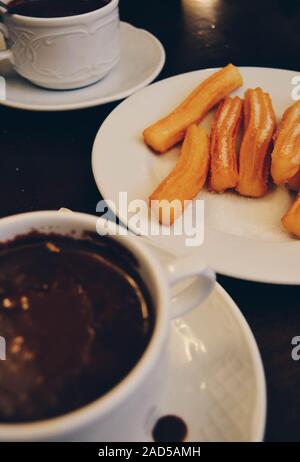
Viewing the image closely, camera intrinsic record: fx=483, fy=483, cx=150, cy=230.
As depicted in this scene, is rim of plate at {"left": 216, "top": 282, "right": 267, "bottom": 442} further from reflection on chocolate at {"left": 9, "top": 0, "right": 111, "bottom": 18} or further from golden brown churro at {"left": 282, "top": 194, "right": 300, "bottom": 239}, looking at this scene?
reflection on chocolate at {"left": 9, "top": 0, "right": 111, "bottom": 18}

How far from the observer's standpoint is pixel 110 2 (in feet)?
3.07

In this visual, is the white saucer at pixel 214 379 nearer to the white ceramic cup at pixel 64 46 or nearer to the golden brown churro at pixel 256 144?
the golden brown churro at pixel 256 144

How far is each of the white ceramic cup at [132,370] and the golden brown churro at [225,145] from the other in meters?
0.37

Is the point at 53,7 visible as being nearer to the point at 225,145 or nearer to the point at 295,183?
the point at 225,145

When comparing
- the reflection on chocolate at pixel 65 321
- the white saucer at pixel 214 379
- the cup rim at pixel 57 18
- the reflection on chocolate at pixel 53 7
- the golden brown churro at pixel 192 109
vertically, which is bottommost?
the white saucer at pixel 214 379

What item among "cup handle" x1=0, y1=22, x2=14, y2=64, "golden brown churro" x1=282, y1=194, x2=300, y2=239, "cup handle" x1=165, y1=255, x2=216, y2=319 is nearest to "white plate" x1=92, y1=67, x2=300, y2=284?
"golden brown churro" x1=282, y1=194, x2=300, y2=239

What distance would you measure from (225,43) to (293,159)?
558 mm

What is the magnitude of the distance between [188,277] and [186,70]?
807 mm

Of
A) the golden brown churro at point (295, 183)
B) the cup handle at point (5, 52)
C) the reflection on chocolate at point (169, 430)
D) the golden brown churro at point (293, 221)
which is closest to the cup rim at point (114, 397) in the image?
the reflection on chocolate at point (169, 430)

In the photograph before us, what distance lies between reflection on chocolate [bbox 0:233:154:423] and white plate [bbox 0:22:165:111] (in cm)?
53

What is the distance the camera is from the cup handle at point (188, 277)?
407 mm

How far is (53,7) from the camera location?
96 cm
